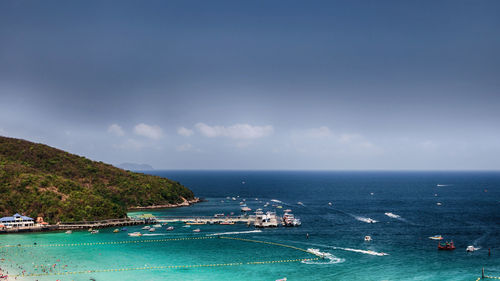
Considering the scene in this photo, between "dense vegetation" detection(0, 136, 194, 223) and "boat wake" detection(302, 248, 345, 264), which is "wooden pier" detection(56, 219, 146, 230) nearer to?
"dense vegetation" detection(0, 136, 194, 223)

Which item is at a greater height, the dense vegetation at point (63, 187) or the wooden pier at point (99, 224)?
the dense vegetation at point (63, 187)

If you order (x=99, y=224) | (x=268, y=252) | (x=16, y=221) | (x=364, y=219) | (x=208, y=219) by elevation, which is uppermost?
(x=16, y=221)

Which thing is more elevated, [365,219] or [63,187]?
[63,187]

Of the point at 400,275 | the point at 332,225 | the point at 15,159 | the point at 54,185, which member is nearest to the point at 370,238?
the point at 332,225

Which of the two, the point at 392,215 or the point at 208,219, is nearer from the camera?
the point at 208,219

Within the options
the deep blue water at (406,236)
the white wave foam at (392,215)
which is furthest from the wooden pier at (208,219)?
the white wave foam at (392,215)

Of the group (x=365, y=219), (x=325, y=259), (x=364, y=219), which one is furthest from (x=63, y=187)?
(x=365, y=219)

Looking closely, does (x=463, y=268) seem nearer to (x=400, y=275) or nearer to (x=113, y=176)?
(x=400, y=275)

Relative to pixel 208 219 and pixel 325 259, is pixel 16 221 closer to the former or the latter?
pixel 208 219

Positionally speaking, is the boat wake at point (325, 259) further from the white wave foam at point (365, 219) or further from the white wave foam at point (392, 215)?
the white wave foam at point (392, 215)
